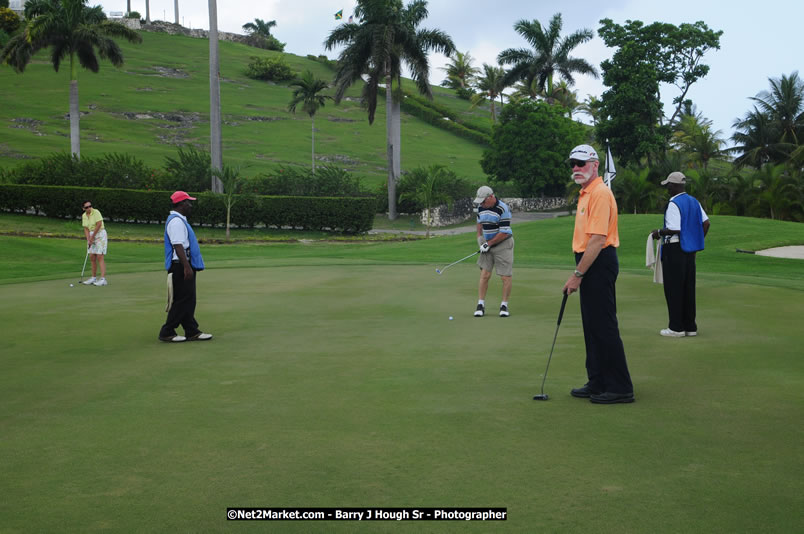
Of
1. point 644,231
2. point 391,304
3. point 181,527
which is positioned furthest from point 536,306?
point 644,231

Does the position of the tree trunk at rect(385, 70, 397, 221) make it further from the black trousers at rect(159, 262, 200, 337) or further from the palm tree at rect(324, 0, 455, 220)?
the black trousers at rect(159, 262, 200, 337)

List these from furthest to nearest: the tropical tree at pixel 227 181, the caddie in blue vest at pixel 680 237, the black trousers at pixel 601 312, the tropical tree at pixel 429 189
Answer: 1. the tropical tree at pixel 429 189
2. the tropical tree at pixel 227 181
3. the caddie in blue vest at pixel 680 237
4. the black trousers at pixel 601 312

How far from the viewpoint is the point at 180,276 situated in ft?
35.9

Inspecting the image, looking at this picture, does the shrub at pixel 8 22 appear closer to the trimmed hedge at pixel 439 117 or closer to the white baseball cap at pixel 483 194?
the trimmed hedge at pixel 439 117

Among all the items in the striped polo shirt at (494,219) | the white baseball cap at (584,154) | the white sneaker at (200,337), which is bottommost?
the white sneaker at (200,337)

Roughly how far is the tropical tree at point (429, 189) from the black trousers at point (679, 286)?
34049 mm

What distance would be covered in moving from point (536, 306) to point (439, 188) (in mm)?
46706

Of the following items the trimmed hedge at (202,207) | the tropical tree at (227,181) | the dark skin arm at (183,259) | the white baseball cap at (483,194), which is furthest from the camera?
the trimmed hedge at (202,207)

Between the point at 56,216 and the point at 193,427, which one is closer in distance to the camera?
the point at 193,427

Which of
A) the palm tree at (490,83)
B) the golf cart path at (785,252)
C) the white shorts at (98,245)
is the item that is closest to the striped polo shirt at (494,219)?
the white shorts at (98,245)

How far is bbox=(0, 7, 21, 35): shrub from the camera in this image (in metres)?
106

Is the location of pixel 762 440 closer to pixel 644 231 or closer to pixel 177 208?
pixel 177 208

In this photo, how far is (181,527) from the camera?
418 centimetres
